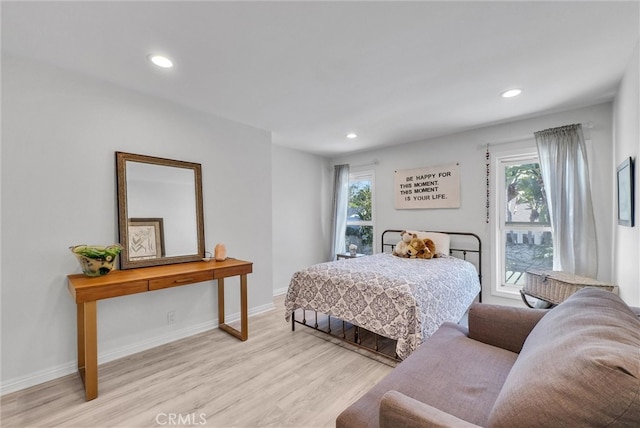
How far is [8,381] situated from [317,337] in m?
2.36

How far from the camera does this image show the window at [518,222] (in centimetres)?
325

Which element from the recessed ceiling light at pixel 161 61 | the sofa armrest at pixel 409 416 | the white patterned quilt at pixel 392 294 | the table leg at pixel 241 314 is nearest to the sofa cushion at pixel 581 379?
the sofa armrest at pixel 409 416

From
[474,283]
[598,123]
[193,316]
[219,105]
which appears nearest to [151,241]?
[193,316]

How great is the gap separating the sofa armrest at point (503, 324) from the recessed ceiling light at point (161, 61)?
9.11 ft

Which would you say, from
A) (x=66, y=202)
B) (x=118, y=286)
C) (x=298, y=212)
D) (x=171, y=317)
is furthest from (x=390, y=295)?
(x=298, y=212)

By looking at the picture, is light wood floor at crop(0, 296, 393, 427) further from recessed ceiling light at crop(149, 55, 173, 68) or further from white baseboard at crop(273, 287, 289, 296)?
recessed ceiling light at crop(149, 55, 173, 68)

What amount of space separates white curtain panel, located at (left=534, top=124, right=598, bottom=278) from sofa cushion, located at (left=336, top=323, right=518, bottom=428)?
2.03 meters

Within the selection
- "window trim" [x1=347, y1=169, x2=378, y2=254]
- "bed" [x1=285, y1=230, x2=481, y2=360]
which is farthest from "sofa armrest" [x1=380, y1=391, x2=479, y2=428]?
"window trim" [x1=347, y1=169, x2=378, y2=254]

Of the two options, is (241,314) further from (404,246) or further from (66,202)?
(404,246)

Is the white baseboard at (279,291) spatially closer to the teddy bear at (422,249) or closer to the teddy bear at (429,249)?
the teddy bear at (422,249)

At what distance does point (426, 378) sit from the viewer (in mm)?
1336

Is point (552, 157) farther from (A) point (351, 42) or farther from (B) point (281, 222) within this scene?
(B) point (281, 222)

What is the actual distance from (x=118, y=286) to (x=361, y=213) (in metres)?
3.81

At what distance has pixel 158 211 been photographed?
8.81ft
